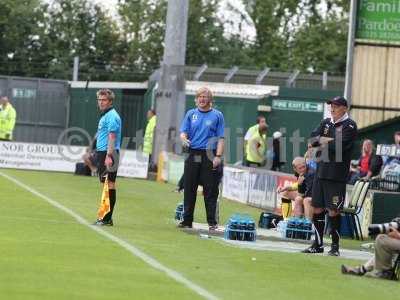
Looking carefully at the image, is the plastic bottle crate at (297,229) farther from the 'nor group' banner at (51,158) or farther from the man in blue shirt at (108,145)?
the 'nor group' banner at (51,158)

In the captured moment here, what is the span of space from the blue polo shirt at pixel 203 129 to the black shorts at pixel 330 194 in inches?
109

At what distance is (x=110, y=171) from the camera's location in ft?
53.3

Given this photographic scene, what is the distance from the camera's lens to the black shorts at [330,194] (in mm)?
Result: 14250

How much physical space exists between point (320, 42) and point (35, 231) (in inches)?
2022

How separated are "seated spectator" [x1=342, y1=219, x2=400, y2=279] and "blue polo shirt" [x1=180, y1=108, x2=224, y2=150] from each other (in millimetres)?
4726

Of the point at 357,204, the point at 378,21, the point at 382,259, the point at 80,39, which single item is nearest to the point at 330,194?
the point at 382,259

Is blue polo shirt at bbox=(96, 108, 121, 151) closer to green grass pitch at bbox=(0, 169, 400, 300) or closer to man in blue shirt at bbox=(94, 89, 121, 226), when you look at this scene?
man in blue shirt at bbox=(94, 89, 121, 226)

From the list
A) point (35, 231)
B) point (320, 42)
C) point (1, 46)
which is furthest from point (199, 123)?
point (320, 42)

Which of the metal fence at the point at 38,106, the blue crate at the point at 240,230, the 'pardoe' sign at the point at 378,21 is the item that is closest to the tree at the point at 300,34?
the metal fence at the point at 38,106

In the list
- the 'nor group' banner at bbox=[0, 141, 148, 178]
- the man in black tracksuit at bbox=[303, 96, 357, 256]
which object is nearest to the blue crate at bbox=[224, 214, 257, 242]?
the man in black tracksuit at bbox=[303, 96, 357, 256]

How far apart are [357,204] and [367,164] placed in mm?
7640

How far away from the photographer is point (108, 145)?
1655 centimetres

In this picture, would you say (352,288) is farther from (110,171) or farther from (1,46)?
(1,46)

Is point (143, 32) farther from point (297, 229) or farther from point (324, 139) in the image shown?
point (324, 139)
